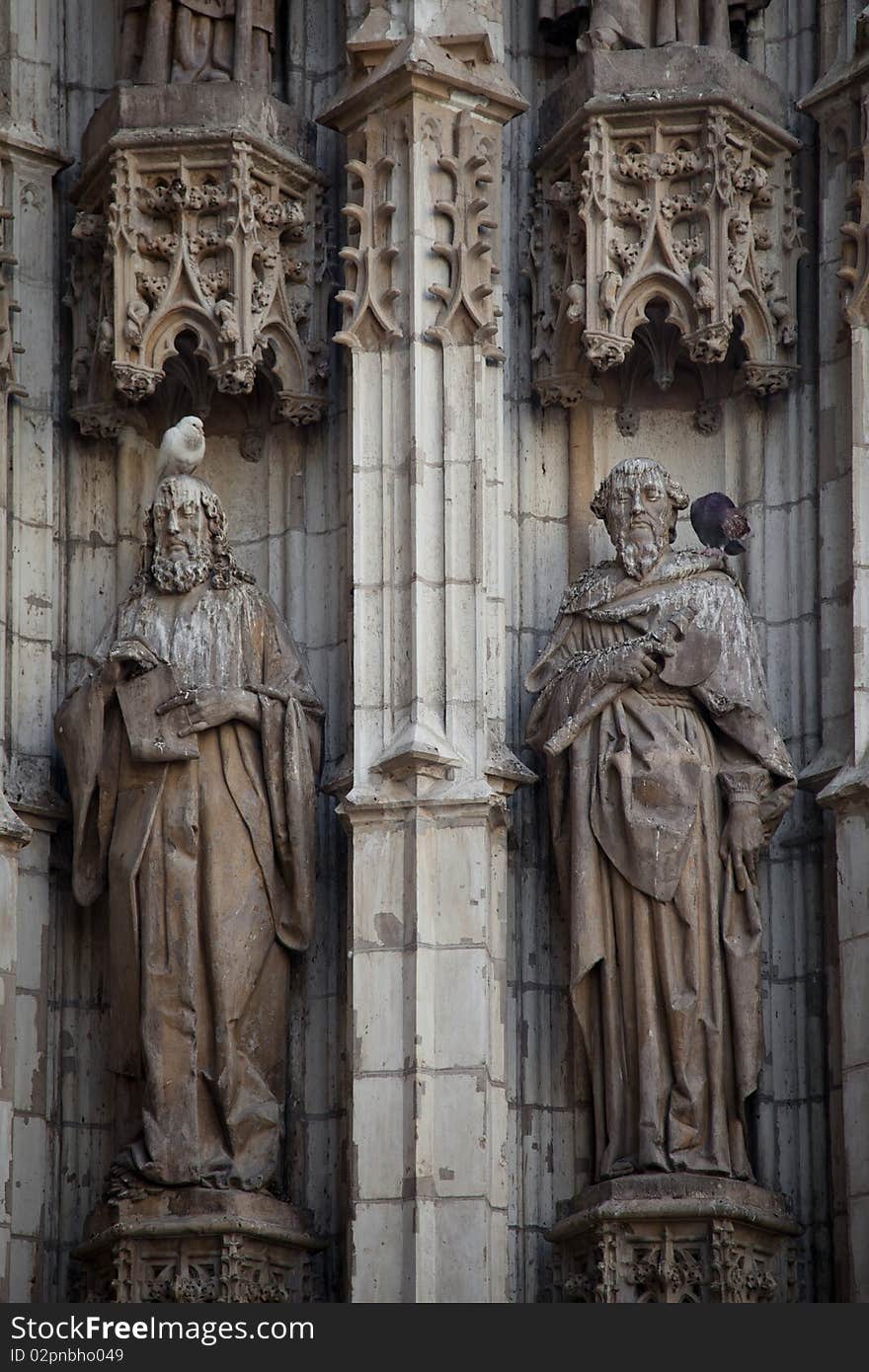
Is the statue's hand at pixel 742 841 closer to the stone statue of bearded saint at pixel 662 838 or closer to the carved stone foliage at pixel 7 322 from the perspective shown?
the stone statue of bearded saint at pixel 662 838

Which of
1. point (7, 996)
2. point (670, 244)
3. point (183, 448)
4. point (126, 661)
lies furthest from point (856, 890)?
point (7, 996)

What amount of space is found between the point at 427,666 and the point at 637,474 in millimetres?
1129

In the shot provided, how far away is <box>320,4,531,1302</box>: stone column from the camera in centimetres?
1508

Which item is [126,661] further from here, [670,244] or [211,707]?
[670,244]

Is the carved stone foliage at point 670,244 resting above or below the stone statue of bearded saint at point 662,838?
above

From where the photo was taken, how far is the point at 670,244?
1609cm

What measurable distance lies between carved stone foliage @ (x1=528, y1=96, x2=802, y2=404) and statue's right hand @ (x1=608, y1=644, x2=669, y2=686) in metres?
1.23

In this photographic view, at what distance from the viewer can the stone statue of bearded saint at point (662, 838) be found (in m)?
15.2

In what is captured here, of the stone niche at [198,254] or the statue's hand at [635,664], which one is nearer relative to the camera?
the statue's hand at [635,664]

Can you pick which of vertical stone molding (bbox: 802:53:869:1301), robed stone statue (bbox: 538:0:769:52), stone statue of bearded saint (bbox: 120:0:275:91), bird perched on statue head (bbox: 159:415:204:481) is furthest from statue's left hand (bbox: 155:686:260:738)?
robed stone statue (bbox: 538:0:769:52)

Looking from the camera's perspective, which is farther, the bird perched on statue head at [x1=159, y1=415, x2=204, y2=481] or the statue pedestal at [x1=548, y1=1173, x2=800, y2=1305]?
the bird perched on statue head at [x1=159, y1=415, x2=204, y2=481]

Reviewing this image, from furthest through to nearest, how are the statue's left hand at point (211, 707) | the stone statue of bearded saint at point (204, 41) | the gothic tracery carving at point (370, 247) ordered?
1. the stone statue of bearded saint at point (204, 41)
2. the gothic tracery carving at point (370, 247)
3. the statue's left hand at point (211, 707)

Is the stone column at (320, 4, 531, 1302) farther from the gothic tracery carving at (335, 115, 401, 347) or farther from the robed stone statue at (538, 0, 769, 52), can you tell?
the robed stone statue at (538, 0, 769, 52)

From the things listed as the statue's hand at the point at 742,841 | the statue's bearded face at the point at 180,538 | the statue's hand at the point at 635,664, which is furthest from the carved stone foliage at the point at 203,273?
the statue's hand at the point at 742,841
